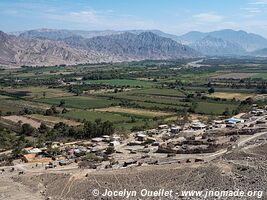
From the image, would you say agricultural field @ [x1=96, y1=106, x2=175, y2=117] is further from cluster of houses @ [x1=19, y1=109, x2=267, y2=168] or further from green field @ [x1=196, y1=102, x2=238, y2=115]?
cluster of houses @ [x1=19, y1=109, x2=267, y2=168]

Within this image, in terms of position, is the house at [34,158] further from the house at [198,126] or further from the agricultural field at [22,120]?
the house at [198,126]

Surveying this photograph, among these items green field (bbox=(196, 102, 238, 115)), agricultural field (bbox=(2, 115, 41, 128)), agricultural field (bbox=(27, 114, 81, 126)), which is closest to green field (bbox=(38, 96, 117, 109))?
agricultural field (bbox=(27, 114, 81, 126))

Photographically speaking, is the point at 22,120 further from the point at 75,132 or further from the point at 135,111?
the point at 135,111

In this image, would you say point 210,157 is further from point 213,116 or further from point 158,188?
point 213,116

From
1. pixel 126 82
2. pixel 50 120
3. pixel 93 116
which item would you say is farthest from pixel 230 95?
pixel 50 120

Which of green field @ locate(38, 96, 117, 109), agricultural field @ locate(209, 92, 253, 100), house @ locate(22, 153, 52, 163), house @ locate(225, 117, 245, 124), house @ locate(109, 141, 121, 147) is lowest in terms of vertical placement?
house @ locate(22, 153, 52, 163)

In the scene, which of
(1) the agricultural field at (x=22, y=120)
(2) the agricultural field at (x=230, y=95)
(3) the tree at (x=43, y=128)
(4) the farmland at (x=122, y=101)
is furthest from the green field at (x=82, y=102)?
(2) the agricultural field at (x=230, y=95)
